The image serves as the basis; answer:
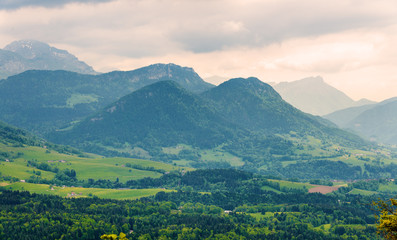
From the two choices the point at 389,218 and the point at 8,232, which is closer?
the point at 389,218

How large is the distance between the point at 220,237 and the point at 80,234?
202ft

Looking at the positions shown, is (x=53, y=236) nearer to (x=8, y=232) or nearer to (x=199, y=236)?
(x=8, y=232)

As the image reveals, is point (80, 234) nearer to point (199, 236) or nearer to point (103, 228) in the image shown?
point (103, 228)

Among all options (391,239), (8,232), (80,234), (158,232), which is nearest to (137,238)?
(158,232)

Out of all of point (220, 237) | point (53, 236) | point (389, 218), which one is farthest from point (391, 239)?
point (53, 236)

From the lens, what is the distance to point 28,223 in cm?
19238

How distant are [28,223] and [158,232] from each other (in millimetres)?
57268

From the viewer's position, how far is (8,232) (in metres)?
183

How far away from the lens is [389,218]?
74625 mm

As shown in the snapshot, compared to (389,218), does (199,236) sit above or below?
below

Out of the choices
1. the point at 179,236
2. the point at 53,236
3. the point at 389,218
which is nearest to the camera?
the point at 389,218

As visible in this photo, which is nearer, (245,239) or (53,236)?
(53,236)

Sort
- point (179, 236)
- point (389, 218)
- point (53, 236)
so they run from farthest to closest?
point (179, 236)
point (53, 236)
point (389, 218)

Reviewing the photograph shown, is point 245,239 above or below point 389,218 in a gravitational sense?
below
